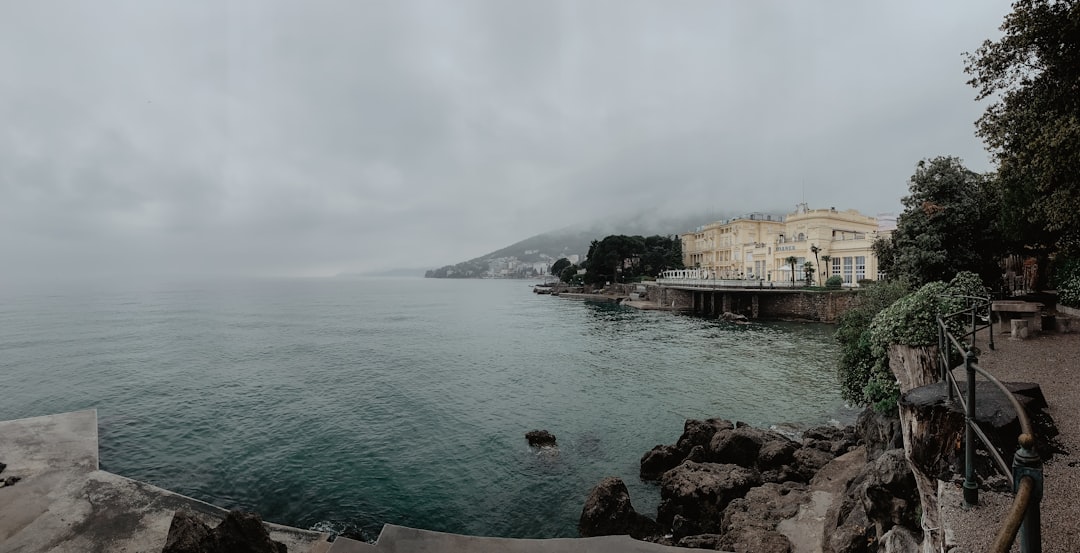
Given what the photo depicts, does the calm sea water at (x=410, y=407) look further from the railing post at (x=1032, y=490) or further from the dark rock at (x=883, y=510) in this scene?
the railing post at (x=1032, y=490)

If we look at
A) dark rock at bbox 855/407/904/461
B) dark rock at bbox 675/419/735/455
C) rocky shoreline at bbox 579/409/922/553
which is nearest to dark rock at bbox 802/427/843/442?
rocky shoreline at bbox 579/409/922/553

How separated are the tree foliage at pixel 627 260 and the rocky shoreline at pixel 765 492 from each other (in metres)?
84.8

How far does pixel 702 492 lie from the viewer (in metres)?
11.4

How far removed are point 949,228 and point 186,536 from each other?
3163cm

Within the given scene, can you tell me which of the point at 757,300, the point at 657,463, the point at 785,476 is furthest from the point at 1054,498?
the point at 757,300

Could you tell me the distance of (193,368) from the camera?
28.6 metres

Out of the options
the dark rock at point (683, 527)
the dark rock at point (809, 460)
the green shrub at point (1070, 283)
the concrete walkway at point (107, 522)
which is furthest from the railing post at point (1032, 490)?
the green shrub at point (1070, 283)

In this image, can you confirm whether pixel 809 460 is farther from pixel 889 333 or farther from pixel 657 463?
pixel 889 333

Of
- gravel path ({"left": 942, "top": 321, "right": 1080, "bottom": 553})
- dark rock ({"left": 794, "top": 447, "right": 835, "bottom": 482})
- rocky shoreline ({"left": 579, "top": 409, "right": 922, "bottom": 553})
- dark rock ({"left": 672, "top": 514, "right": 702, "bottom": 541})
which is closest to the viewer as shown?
gravel path ({"left": 942, "top": 321, "right": 1080, "bottom": 553})

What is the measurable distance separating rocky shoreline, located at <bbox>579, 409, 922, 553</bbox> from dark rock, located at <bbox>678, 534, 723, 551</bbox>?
2cm

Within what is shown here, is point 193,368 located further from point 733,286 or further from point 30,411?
point 733,286

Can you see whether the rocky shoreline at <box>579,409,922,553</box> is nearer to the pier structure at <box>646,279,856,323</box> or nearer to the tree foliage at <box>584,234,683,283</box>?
the pier structure at <box>646,279,856,323</box>

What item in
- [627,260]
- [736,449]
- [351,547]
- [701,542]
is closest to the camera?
[351,547]

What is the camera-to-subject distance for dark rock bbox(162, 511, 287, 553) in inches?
323
